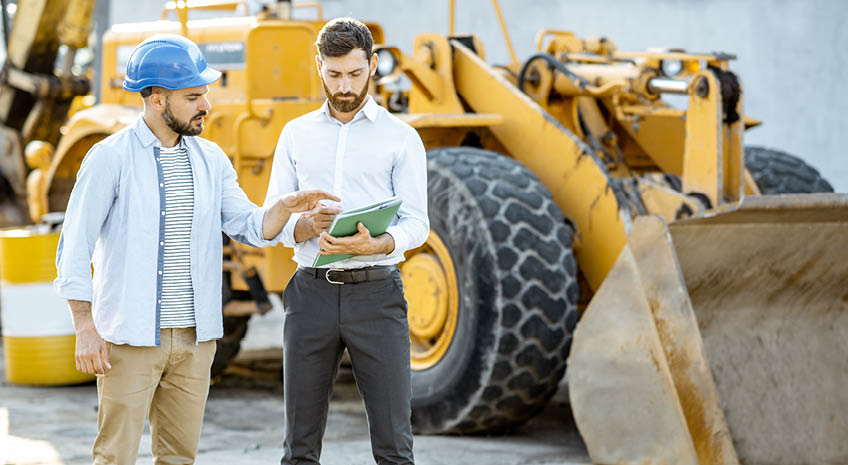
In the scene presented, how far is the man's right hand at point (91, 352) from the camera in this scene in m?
3.38

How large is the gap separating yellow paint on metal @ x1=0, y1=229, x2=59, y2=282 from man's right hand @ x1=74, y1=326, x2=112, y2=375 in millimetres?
4644

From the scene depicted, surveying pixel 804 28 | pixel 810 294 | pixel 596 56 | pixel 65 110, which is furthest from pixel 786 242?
pixel 65 110

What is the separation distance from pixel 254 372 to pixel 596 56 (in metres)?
3.22

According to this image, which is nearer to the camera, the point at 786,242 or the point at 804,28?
the point at 786,242

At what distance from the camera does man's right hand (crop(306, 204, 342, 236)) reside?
3586 millimetres

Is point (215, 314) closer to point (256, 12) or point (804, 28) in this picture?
point (256, 12)

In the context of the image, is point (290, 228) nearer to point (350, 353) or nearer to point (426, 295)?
point (350, 353)

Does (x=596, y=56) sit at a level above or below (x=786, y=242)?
above

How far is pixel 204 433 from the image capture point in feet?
21.0

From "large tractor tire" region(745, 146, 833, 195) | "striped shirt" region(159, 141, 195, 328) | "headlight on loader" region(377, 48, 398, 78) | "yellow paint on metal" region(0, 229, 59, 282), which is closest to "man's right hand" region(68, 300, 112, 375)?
"striped shirt" region(159, 141, 195, 328)

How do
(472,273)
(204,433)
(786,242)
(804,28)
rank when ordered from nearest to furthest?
(786,242)
(472,273)
(204,433)
(804,28)

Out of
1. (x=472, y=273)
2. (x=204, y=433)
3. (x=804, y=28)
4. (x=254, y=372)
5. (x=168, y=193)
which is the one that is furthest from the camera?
(x=804, y=28)

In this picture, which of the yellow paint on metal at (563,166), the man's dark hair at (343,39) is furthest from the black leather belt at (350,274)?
the yellow paint on metal at (563,166)

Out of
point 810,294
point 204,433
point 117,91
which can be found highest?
point 117,91
